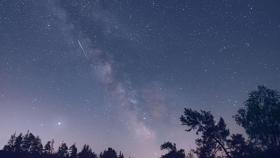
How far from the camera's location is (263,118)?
45500 millimetres

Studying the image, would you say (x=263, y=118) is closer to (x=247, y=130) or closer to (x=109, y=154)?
(x=247, y=130)

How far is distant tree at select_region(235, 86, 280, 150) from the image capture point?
43.3m

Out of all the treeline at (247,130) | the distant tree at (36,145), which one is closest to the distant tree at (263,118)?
the treeline at (247,130)

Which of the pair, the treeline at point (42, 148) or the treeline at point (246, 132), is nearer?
the treeline at point (246, 132)

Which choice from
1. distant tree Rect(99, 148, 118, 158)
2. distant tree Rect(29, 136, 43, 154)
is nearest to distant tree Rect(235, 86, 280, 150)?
distant tree Rect(99, 148, 118, 158)

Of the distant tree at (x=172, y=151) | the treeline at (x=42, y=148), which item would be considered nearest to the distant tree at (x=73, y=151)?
the treeline at (x=42, y=148)

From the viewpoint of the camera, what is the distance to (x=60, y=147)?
75.6m

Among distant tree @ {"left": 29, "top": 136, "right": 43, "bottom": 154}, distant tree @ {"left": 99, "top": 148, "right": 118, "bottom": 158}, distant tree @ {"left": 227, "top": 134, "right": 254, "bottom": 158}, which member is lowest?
distant tree @ {"left": 227, "top": 134, "right": 254, "bottom": 158}

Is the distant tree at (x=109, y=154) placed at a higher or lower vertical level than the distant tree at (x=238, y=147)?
higher

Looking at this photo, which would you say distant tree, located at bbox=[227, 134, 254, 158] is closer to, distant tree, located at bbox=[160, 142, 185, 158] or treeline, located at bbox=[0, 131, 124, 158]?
distant tree, located at bbox=[160, 142, 185, 158]

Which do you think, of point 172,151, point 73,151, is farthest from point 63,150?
point 172,151

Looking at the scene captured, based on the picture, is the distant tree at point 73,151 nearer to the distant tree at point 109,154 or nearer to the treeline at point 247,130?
the distant tree at point 109,154

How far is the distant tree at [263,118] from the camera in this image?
142ft

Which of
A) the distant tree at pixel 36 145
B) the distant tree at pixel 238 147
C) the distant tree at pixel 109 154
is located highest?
the distant tree at pixel 36 145
